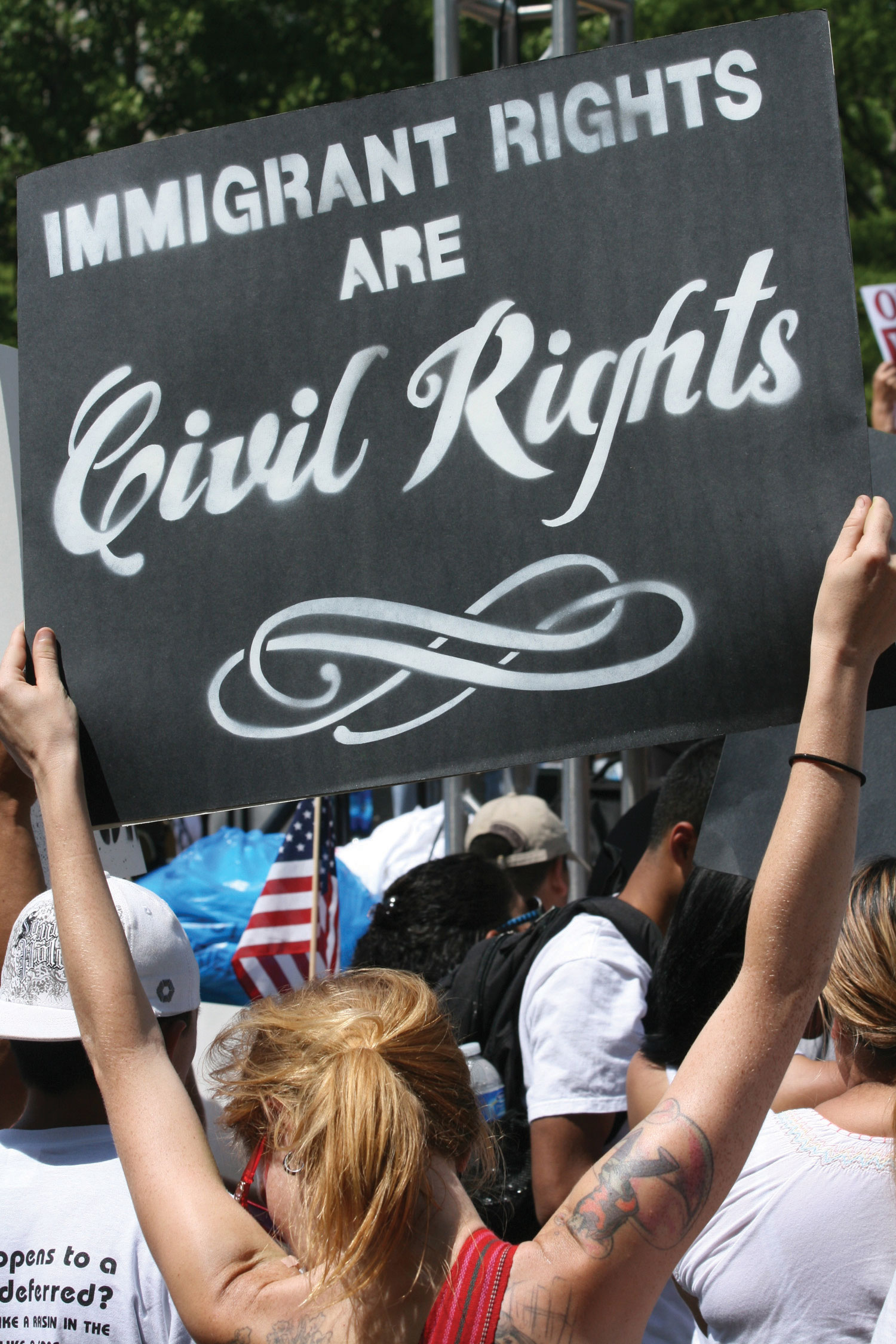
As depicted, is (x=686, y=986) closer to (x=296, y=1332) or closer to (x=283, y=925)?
(x=296, y=1332)

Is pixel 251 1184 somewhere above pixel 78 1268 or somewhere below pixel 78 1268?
above

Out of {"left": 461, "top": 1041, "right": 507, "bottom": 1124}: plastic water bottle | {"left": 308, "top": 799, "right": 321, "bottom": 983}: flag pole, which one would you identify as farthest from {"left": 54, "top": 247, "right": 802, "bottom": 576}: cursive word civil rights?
{"left": 308, "top": 799, "right": 321, "bottom": 983}: flag pole

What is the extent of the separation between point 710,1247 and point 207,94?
14653 mm

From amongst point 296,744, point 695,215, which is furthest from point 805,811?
point 695,215

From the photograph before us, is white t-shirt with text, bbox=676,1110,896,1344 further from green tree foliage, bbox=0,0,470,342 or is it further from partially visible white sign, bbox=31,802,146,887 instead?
green tree foliage, bbox=0,0,470,342

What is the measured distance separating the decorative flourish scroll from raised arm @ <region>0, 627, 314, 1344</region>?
26 cm

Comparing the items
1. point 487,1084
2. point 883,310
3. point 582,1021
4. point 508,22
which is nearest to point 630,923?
point 582,1021

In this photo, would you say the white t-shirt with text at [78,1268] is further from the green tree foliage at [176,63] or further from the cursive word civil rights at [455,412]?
the green tree foliage at [176,63]

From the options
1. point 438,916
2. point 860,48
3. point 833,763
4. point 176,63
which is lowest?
point 438,916

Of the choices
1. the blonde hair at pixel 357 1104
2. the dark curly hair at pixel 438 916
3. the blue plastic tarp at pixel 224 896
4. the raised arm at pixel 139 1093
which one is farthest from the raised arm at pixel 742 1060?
the blue plastic tarp at pixel 224 896

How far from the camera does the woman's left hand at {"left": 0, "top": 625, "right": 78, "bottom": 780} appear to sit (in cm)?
177

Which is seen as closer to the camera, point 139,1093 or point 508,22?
point 139,1093

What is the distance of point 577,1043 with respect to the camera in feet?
9.46

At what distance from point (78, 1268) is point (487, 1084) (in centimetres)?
139
